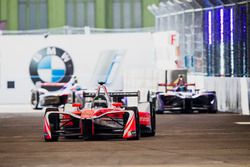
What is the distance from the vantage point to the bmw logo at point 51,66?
4706 centimetres

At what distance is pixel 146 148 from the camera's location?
20.3 metres

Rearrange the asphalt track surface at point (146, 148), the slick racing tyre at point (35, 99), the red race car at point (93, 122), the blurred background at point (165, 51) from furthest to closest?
the slick racing tyre at point (35, 99) < the blurred background at point (165, 51) < the red race car at point (93, 122) < the asphalt track surface at point (146, 148)

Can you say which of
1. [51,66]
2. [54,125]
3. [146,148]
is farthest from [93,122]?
[51,66]

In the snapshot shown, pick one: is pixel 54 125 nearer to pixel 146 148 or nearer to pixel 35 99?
pixel 146 148

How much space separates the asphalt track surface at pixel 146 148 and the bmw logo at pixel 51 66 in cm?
1769

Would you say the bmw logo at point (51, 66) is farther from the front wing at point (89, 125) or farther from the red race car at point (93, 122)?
the front wing at point (89, 125)

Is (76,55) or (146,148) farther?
(76,55)

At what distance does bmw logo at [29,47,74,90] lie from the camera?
47.1 m

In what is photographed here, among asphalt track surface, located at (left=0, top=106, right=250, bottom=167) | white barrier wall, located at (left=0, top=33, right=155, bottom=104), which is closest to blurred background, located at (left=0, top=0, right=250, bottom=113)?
white barrier wall, located at (left=0, top=33, right=155, bottom=104)

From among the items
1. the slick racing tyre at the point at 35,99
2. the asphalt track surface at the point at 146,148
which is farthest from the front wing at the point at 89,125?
the slick racing tyre at the point at 35,99

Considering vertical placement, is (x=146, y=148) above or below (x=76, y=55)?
below

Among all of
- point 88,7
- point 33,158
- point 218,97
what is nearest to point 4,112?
point 218,97

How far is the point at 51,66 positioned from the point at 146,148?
2714 cm

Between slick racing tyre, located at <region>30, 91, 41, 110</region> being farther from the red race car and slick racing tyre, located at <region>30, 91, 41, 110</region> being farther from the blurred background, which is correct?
the red race car
